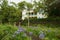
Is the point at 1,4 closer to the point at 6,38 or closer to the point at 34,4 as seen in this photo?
the point at 34,4

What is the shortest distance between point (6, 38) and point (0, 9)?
1252 inches

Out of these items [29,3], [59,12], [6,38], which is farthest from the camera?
[29,3]

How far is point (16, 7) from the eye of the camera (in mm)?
43250

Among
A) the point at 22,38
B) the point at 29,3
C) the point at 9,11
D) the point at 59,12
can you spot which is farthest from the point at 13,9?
the point at 22,38

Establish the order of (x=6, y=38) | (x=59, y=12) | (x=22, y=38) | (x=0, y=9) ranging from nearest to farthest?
(x=6, y=38), (x=22, y=38), (x=59, y=12), (x=0, y=9)

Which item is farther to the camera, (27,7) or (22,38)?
(27,7)

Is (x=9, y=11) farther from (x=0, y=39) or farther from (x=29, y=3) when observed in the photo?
(x=0, y=39)

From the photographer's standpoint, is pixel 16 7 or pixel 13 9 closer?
pixel 13 9

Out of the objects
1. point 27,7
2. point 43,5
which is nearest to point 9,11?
point 27,7

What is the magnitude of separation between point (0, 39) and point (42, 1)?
33365 millimetres

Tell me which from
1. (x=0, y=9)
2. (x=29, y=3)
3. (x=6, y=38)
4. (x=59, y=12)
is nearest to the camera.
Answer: (x=6, y=38)

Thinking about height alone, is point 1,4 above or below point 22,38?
above

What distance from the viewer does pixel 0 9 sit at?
40.0 meters

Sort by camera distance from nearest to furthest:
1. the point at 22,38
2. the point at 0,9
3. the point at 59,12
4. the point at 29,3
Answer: the point at 22,38 < the point at 59,12 < the point at 0,9 < the point at 29,3
